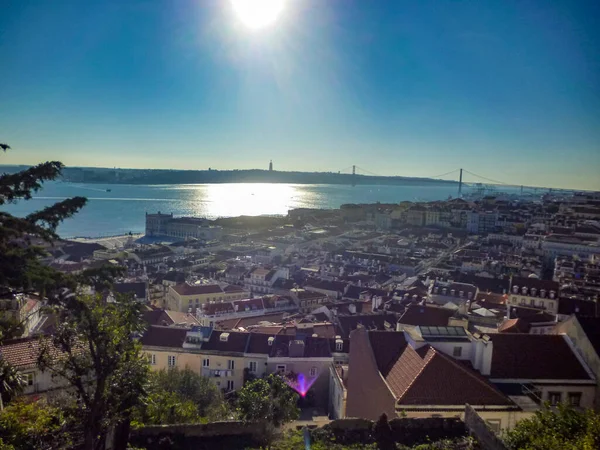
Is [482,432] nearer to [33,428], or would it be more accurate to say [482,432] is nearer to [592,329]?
[33,428]

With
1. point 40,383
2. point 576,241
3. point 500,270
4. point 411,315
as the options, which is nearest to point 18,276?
point 40,383

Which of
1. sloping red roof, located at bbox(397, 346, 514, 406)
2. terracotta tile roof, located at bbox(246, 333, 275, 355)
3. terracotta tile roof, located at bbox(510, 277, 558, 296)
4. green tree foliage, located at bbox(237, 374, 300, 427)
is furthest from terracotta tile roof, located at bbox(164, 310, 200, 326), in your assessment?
terracotta tile roof, located at bbox(510, 277, 558, 296)

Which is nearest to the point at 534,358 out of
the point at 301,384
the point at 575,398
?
the point at 575,398

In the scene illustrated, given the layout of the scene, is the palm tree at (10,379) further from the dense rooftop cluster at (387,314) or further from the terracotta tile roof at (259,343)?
the terracotta tile roof at (259,343)

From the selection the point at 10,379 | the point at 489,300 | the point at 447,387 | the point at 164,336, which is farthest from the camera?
the point at 489,300

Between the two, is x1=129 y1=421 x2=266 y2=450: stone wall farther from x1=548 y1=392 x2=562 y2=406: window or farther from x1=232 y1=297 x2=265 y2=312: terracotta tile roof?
x1=232 y1=297 x2=265 y2=312: terracotta tile roof

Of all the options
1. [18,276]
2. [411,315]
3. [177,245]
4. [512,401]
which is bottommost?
[177,245]

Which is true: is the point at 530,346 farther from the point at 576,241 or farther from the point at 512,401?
the point at 576,241
